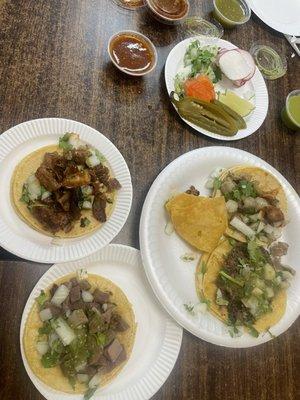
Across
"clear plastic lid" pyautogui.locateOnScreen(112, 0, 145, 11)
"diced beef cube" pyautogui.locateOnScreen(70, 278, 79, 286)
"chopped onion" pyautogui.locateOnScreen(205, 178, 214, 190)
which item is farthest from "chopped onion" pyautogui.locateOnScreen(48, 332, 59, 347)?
"clear plastic lid" pyautogui.locateOnScreen(112, 0, 145, 11)

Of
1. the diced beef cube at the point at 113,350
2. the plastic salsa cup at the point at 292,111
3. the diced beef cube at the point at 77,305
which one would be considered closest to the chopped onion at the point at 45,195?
the diced beef cube at the point at 77,305

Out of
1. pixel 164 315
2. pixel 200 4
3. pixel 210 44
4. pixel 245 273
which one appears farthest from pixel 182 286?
pixel 200 4

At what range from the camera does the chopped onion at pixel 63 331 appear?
5.75 ft

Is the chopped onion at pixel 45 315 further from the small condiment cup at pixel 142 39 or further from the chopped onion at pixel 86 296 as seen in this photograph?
the small condiment cup at pixel 142 39

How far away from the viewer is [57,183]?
1951 millimetres

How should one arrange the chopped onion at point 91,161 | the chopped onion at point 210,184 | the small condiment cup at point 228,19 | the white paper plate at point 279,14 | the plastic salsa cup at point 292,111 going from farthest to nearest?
1. the white paper plate at point 279,14
2. the small condiment cup at point 228,19
3. the plastic salsa cup at point 292,111
4. the chopped onion at point 210,184
5. the chopped onion at point 91,161

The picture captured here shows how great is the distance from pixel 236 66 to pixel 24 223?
162 cm

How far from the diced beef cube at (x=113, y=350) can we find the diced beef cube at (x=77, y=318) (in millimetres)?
156

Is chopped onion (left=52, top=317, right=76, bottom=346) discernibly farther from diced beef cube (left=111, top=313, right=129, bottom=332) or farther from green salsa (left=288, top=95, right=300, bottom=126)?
green salsa (left=288, top=95, right=300, bottom=126)

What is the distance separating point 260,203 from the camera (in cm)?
229

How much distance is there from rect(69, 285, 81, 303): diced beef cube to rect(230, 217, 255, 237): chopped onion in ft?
2.95

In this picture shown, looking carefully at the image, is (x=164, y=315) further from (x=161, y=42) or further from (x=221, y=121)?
(x=161, y=42)

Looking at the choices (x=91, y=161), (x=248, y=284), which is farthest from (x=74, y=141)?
(x=248, y=284)

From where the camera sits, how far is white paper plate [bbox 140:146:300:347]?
1.95m
